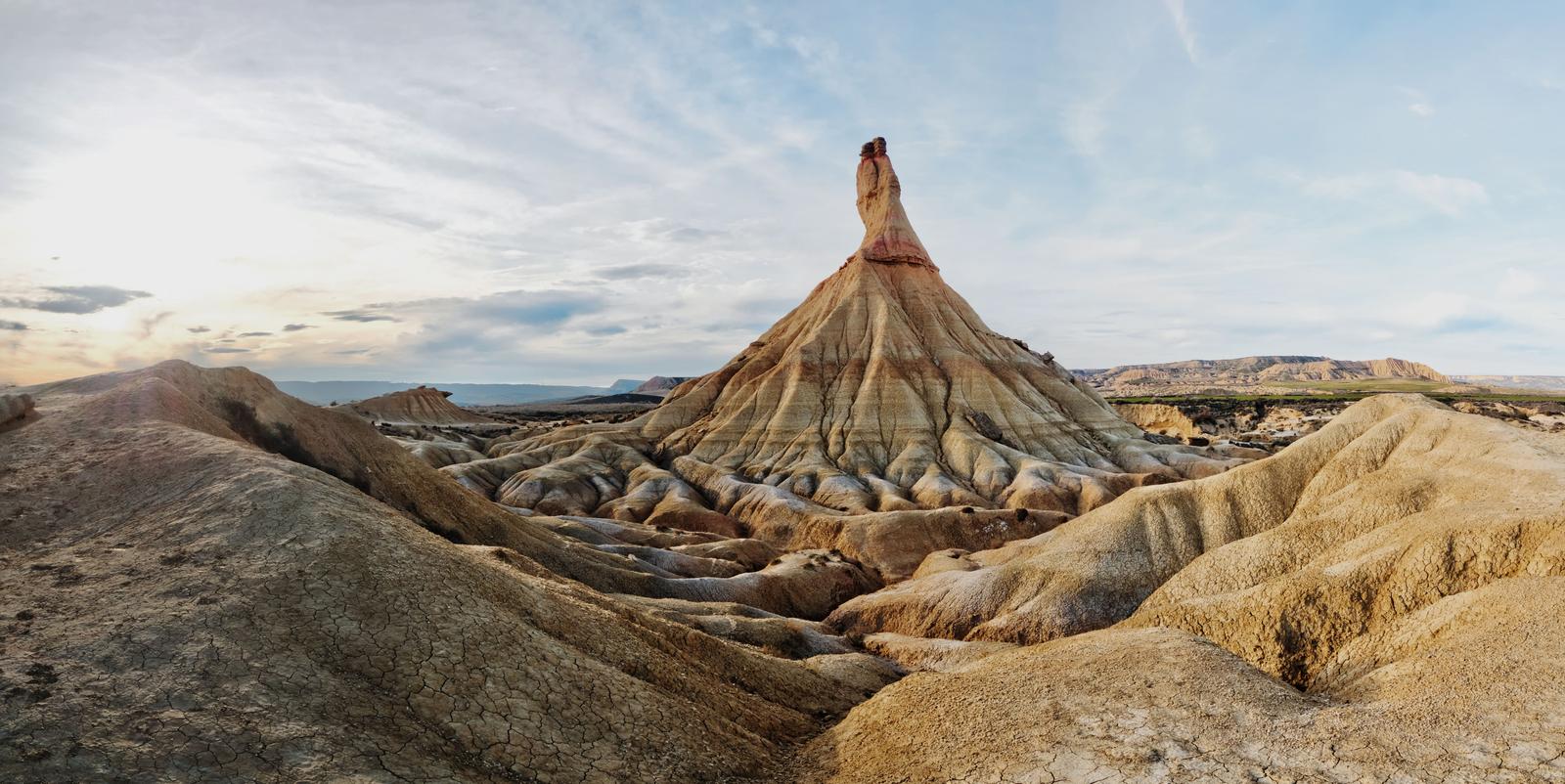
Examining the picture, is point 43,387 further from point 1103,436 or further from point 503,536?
point 1103,436

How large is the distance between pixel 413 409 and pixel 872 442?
85980mm

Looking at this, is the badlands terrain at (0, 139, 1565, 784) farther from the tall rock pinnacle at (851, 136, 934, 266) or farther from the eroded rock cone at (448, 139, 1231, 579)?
the tall rock pinnacle at (851, 136, 934, 266)

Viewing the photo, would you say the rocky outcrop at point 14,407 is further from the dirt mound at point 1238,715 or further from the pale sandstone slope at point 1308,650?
the pale sandstone slope at point 1308,650

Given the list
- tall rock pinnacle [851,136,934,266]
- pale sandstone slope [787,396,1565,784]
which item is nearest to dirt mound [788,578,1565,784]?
pale sandstone slope [787,396,1565,784]

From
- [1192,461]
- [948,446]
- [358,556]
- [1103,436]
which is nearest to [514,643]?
[358,556]

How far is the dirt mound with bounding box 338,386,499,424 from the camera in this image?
367 feet

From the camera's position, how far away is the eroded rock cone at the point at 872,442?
5491 centimetres

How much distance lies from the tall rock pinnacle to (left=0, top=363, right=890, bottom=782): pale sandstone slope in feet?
245

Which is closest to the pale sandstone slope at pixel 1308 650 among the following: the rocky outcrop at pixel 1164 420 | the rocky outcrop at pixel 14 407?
the rocky outcrop at pixel 14 407

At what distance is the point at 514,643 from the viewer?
13.5m

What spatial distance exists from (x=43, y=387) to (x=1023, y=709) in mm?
28603

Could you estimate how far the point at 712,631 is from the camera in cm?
2400

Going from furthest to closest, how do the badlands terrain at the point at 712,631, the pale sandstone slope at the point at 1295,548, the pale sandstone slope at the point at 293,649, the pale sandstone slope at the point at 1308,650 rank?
the pale sandstone slope at the point at 1295,548, the pale sandstone slope at the point at 1308,650, the badlands terrain at the point at 712,631, the pale sandstone slope at the point at 293,649

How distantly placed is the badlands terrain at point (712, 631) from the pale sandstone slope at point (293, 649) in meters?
0.05
